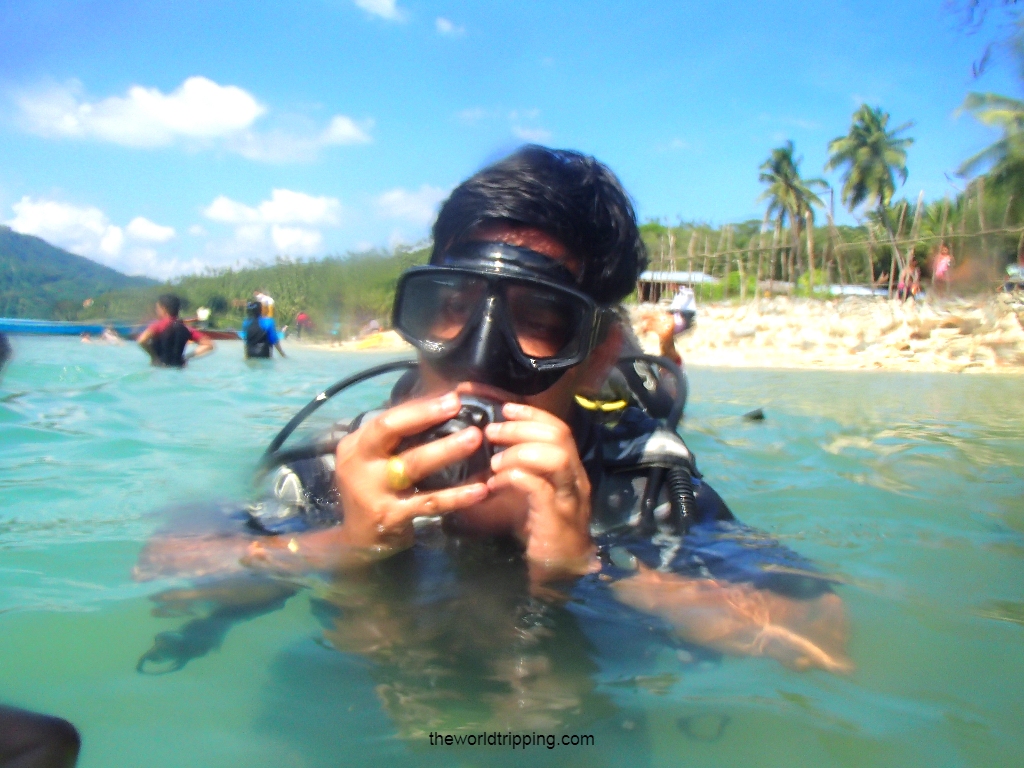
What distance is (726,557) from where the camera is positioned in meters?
1.90

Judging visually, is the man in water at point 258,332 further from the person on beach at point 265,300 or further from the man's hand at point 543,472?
the man's hand at point 543,472

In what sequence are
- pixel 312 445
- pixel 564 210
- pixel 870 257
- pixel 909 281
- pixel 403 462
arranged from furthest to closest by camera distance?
pixel 870 257, pixel 909 281, pixel 312 445, pixel 564 210, pixel 403 462

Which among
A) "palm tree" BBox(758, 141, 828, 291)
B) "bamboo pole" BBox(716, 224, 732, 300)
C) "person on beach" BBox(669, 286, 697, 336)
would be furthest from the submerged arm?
"palm tree" BBox(758, 141, 828, 291)

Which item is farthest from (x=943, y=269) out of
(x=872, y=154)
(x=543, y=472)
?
(x=872, y=154)

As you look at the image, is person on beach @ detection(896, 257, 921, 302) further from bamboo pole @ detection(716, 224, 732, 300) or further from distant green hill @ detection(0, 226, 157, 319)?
distant green hill @ detection(0, 226, 157, 319)

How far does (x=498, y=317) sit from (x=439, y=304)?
19 cm

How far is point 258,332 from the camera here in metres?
11.6

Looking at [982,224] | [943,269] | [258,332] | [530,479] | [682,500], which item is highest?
[982,224]

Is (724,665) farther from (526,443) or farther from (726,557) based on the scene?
(526,443)

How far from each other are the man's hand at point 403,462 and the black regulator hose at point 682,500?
701 mm

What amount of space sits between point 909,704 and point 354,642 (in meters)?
1.09

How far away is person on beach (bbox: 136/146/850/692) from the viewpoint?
4.78ft

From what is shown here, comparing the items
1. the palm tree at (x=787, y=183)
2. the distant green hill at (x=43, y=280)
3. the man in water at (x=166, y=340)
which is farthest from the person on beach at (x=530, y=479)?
the palm tree at (x=787, y=183)

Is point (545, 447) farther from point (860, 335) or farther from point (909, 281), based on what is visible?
point (909, 281)
